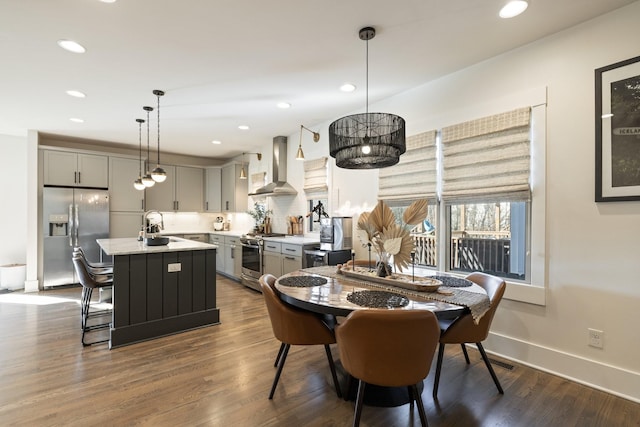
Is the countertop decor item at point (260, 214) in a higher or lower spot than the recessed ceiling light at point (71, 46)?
lower

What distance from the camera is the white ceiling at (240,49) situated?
2152 millimetres

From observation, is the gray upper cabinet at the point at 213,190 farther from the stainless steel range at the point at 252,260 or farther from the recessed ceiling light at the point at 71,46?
the recessed ceiling light at the point at 71,46

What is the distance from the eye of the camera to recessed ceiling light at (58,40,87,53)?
8.30 ft

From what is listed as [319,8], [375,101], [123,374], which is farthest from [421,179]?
[123,374]

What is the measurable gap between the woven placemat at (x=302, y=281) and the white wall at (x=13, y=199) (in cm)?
599

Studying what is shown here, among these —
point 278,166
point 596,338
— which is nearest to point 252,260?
point 278,166

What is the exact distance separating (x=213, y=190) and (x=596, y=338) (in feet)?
22.4

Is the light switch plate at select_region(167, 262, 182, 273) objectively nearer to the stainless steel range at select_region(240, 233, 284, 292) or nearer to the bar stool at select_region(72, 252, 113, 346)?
the bar stool at select_region(72, 252, 113, 346)

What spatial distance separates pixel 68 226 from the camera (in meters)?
5.26

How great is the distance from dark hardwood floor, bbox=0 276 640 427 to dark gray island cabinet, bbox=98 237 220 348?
0.21 m

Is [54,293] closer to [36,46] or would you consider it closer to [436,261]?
[36,46]

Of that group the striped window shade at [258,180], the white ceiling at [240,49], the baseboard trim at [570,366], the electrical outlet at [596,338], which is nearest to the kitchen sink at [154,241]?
the white ceiling at [240,49]

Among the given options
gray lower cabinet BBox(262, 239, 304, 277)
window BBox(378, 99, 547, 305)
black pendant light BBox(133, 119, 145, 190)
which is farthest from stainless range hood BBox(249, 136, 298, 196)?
window BBox(378, 99, 547, 305)

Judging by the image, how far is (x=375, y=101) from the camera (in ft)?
13.1
